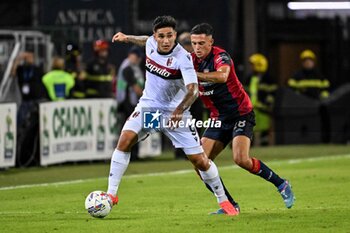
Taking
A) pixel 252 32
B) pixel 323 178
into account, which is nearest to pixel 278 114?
pixel 252 32

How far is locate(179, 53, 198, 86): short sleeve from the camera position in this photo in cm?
1258

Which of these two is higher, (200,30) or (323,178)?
(200,30)

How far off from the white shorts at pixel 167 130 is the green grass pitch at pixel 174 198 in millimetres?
780

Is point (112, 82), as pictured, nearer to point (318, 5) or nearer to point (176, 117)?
point (318, 5)

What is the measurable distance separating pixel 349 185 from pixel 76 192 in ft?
13.0

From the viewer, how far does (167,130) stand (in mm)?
12992

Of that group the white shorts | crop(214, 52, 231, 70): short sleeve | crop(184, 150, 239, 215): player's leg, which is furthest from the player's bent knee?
crop(214, 52, 231, 70): short sleeve

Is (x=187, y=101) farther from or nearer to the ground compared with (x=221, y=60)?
nearer to the ground

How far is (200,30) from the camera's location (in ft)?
43.7

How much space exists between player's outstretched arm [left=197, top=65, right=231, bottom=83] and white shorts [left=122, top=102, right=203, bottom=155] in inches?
16.9

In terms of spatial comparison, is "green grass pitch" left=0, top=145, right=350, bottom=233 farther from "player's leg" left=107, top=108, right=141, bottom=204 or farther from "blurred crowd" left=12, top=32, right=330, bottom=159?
"blurred crowd" left=12, top=32, right=330, bottom=159

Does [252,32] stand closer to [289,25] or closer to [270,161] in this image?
[289,25]

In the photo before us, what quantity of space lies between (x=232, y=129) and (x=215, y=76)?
1.05 metres

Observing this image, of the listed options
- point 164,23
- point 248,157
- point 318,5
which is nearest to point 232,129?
point 248,157
